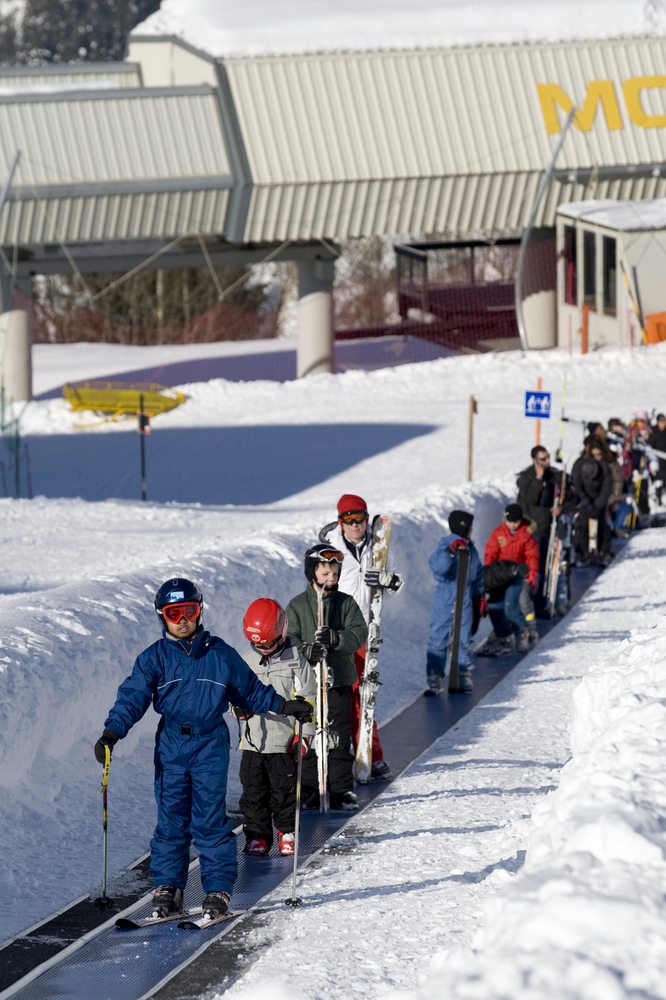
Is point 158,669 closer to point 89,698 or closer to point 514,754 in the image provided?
point 89,698

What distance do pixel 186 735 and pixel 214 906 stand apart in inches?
28.9

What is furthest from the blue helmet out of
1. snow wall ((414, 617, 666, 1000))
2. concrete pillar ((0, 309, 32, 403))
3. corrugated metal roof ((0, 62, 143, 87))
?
corrugated metal roof ((0, 62, 143, 87))

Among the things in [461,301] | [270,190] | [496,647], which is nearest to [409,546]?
[496,647]

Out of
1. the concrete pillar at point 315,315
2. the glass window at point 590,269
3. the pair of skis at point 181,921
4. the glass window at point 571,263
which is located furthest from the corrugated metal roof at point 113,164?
the pair of skis at point 181,921

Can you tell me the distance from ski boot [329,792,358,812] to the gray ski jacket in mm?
604

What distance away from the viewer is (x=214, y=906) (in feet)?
18.4

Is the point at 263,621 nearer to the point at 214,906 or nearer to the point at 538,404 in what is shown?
the point at 214,906

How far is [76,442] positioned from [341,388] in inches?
290

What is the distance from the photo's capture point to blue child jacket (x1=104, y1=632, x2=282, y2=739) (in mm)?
5633

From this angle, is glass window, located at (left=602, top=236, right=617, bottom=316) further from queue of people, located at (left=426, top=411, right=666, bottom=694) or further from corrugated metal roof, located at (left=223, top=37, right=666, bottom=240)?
queue of people, located at (left=426, top=411, right=666, bottom=694)

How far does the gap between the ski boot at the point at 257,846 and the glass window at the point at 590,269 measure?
102 feet

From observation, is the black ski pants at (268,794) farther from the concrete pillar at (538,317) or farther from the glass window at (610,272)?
the concrete pillar at (538,317)

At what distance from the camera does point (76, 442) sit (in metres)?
31.7

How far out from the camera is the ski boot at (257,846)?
667cm
